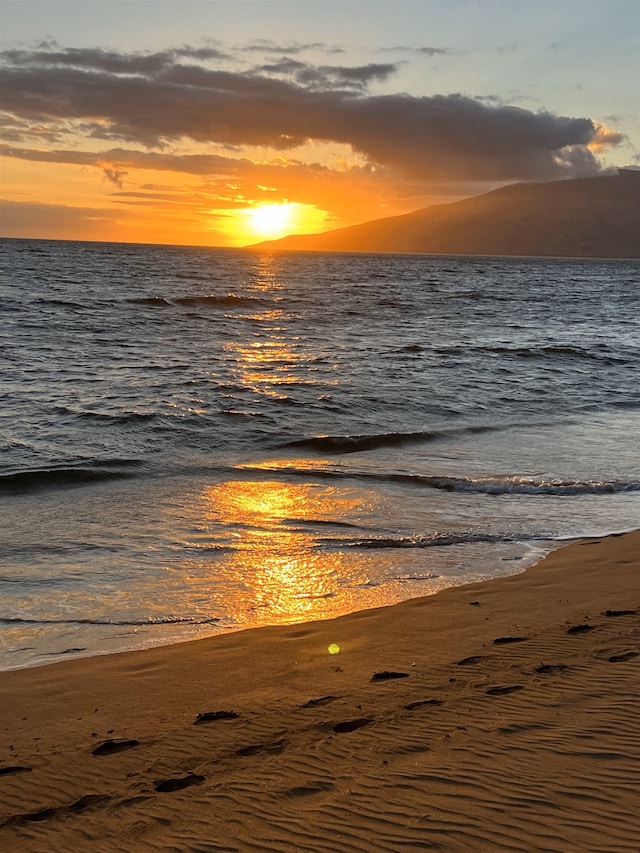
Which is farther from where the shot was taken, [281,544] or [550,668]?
[281,544]

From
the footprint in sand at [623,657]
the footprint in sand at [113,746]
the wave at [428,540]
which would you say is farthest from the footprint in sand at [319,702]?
the wave at [428,540]

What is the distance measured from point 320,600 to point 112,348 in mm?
22005

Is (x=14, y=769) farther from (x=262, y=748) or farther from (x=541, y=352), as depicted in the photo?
(x=541, y=352)

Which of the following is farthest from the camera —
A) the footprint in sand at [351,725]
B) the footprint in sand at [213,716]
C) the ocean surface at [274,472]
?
the ocean surface at [274,472]

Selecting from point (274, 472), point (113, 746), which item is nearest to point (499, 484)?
point (274, 472)

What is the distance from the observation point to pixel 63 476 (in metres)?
12.7

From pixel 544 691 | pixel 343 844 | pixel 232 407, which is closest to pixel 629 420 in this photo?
pixel 232 407

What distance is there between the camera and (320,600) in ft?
25.4

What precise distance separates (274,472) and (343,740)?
8516mm

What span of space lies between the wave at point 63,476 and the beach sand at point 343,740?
256 inches

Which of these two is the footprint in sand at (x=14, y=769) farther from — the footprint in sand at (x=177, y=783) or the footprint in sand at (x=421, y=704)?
the footprint in sand at (x=421, y=704)

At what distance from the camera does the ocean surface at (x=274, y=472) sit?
7891 mm

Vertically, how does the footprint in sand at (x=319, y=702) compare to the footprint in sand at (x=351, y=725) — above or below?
below

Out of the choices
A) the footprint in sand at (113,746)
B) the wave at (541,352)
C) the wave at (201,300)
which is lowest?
the footprint in sand at (113,746)
